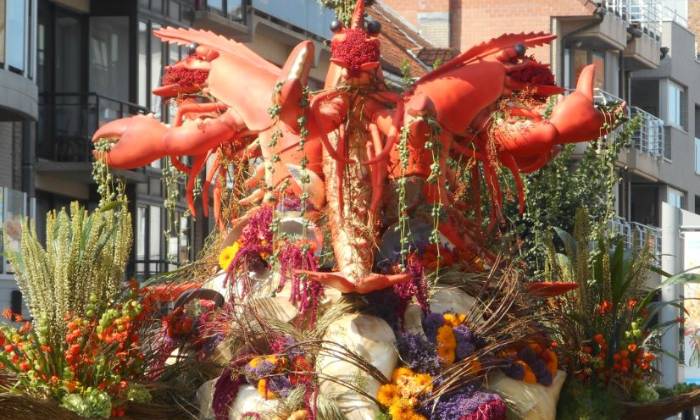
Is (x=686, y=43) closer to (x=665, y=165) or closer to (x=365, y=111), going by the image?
(x=665, y=165)

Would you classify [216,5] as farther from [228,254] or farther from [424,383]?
[424,383]

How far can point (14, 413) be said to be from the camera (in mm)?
13500

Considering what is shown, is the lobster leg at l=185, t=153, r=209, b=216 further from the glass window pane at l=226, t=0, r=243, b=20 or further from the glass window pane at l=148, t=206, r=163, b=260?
the glass window pane at l=226, t=0, r=243, b=20

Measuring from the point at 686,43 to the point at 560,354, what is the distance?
1616 inches

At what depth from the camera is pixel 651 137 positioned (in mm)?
51281

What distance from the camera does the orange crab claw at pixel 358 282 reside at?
46.2 feet

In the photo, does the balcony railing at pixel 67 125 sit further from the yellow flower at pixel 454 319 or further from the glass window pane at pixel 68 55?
the yellow flower at pixel 454 319

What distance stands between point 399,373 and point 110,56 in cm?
2125

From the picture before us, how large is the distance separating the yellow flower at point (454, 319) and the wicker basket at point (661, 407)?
7.65ft

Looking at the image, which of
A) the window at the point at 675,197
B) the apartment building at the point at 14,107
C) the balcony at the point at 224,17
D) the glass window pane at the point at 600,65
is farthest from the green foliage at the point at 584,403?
the window at the point at 675,197

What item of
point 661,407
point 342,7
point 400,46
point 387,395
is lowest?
point 661,407

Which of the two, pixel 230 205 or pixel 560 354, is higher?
pixel 230 205

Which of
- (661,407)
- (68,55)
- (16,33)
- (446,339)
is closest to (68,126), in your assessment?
(68,55)

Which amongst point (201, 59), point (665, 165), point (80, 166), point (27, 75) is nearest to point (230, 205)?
point (201, 59)
